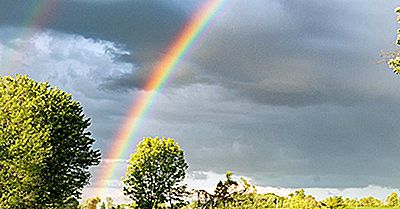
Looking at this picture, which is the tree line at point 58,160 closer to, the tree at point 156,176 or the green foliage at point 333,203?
the tree at point 156,176

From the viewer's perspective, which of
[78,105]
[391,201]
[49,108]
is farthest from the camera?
[391,201]

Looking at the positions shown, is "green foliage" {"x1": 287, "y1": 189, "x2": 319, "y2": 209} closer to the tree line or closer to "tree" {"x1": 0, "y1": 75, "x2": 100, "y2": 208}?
the tree line

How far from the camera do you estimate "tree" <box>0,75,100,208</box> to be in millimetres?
55906

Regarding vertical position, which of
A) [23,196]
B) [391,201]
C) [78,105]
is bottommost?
[23,196]

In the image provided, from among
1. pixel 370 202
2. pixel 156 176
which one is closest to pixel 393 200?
pixel 370 202

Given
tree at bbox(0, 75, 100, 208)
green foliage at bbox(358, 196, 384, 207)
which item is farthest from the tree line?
green foliage at bbox(358, 196, 384, 207)

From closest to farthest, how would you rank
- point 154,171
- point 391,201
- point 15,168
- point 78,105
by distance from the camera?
point 15,168
point 78,105
point 154,171
point 391,201

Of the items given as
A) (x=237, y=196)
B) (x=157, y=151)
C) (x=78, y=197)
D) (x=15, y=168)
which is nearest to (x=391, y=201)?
(x=237, y=196)

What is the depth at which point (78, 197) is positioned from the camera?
63094mm

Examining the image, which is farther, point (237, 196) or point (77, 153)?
point (237, 196)

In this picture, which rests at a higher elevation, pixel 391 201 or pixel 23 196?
pixel 391 201

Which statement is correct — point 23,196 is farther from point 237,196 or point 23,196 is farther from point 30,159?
point 237,196

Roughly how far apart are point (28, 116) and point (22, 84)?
168 inches

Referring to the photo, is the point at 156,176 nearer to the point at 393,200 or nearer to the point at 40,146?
the point at 40,146
